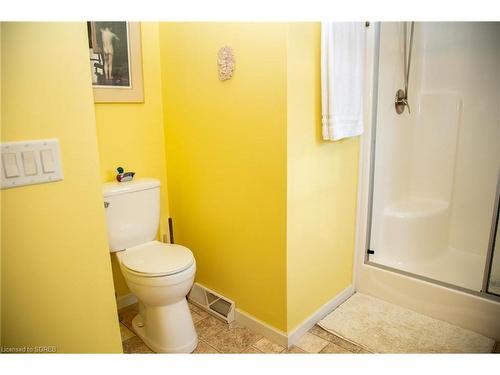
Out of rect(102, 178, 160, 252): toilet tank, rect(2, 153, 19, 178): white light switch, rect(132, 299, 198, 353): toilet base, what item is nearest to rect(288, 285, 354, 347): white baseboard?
rect(132, 299, 198, 353): toilet base

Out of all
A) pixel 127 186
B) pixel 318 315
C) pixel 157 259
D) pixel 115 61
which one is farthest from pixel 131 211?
pixel 318 315

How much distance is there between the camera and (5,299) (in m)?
0.92

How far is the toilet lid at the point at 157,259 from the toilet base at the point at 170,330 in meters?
0.23

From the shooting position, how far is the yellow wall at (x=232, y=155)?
1667mm

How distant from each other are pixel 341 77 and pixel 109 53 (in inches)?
49.9

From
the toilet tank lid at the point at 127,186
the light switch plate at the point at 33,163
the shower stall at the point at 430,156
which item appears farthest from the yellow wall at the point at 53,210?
the shower stall at the point at 430,156

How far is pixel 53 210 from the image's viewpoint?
0.95m

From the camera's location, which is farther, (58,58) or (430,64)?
(430,64)

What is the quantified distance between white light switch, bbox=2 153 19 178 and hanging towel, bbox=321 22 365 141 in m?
1.30

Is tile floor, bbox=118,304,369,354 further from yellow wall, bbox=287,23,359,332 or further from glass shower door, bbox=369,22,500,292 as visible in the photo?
glass shower door, bbox=369,22,500,292

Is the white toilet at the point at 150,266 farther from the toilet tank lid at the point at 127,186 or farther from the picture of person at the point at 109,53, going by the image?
the picture of person at the point at 109,53

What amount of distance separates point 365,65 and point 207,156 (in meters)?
1.04
